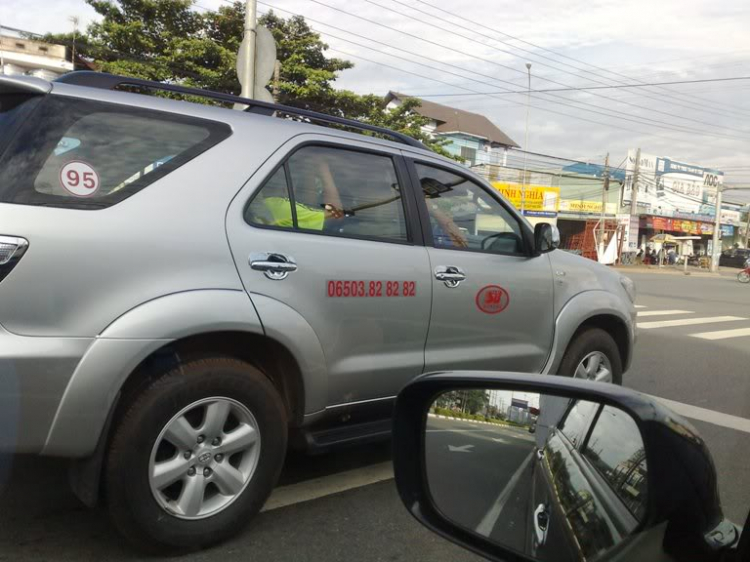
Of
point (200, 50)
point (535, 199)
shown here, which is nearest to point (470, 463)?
point (200, 50)

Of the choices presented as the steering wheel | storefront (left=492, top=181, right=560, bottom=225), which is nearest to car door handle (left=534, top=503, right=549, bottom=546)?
the steering wheel

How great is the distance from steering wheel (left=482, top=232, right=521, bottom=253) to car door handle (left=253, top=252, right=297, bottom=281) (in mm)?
1506

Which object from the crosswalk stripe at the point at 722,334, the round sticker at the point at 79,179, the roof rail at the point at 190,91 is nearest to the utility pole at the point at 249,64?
the roof rail at the point at 190,91

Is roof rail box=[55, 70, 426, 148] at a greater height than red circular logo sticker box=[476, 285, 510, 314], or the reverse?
roof rail box=[55, 70, 426, 148]

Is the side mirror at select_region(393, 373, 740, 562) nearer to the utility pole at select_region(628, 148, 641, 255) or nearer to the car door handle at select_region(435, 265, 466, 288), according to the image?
the car door handle at select_region(435, 265, 466, 288)

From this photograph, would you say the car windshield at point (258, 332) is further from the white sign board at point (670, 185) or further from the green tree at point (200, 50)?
the white sign board at point (670, 185)

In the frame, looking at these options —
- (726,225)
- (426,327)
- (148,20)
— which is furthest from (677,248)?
(426,327)

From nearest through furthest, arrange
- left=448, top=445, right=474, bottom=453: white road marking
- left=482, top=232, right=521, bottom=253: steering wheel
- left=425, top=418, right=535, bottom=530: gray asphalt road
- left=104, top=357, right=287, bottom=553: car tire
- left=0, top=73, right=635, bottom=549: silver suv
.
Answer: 1. left=425, top=418, right=535, bottom=530: gray asphalt road
2. left=448, top=445, right=474, bottom=453: white road marking
3. left=0, top=73, right=635, bottom=549: silver suv
4. left=104, top=357, right=287, bottom=553: car tire
5. left=482, top=232, right=521, bottom=253: steering wheel

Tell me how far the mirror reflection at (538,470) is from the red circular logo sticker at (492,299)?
1.99 m

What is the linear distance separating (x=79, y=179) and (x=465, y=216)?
2.26 m

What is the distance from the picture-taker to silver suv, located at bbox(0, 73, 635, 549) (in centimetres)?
241

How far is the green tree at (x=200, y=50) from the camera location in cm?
1745

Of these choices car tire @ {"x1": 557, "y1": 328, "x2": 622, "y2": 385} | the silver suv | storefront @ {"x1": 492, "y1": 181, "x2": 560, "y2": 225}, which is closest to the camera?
the silver suv

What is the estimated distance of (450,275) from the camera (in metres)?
3.66
